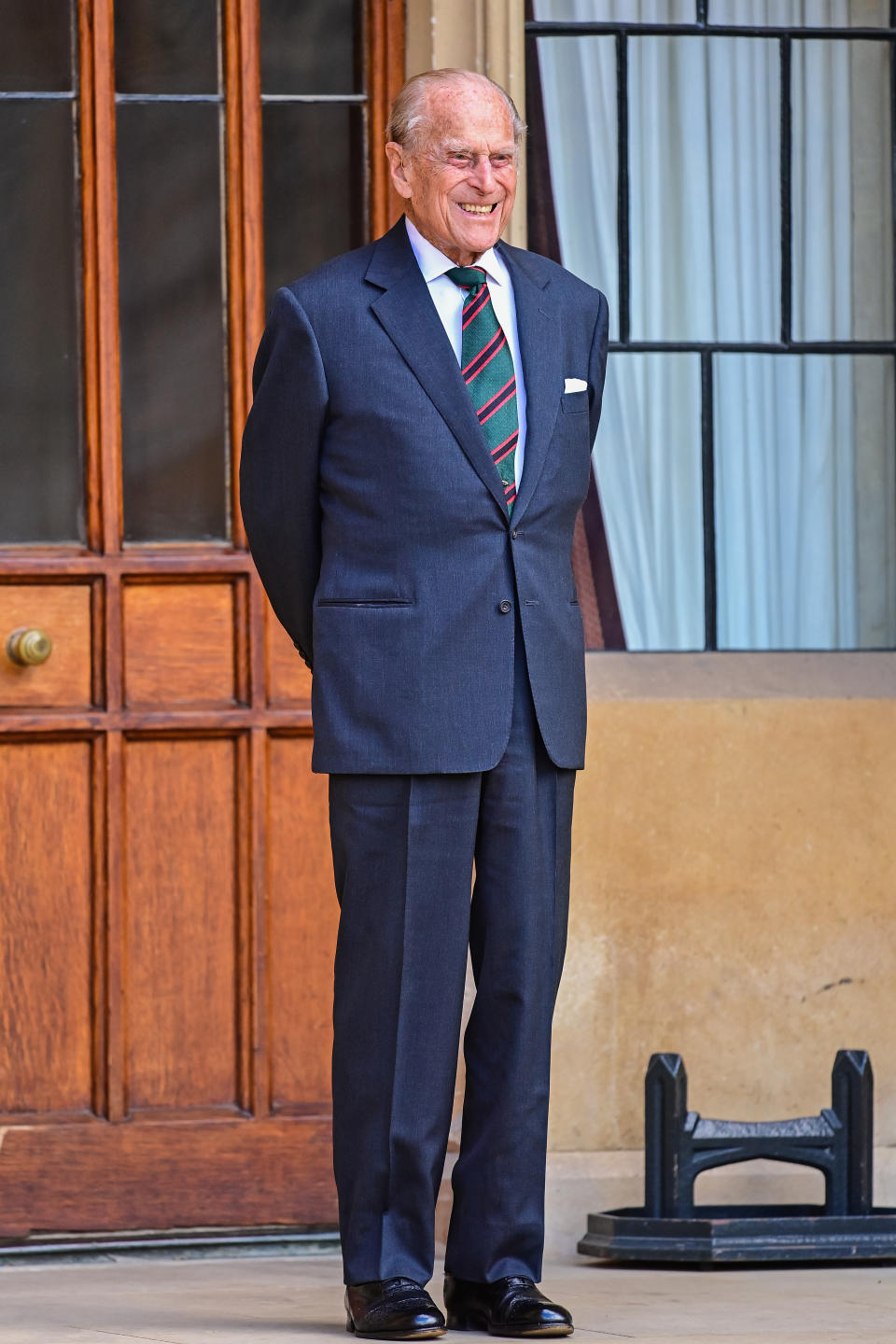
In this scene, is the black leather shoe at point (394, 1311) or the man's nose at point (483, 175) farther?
the man's nose at point (483, 175)

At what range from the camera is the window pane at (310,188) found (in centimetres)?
452

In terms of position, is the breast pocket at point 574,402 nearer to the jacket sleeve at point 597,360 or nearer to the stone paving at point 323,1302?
the jacket sleeve at point 597,360

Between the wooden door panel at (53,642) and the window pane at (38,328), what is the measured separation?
0.40 ft

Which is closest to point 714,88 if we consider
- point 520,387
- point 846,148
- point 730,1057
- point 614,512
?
point 846,148

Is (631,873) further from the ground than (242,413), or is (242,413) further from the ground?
(242,413)

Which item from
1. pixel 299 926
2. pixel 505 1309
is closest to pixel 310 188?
pixel 299 926

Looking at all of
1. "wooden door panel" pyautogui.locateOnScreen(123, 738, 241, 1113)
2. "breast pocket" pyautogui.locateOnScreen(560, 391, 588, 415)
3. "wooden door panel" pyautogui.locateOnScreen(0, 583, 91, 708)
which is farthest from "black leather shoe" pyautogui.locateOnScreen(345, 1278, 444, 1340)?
"wooden door panel" pyautogui.locateOnScreen(0, 583, 91, 708)

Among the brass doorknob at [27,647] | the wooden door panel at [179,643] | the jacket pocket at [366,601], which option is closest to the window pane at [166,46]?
the wooden door panel at [179,643]

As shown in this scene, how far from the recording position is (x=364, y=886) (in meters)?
3.39

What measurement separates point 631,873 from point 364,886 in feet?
3.95

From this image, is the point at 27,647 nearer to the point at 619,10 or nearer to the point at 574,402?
the point at 574,402

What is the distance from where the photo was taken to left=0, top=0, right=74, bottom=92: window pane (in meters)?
4.43

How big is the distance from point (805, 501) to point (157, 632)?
1.45m

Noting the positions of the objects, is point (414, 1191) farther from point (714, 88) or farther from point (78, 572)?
point (714, 88)
